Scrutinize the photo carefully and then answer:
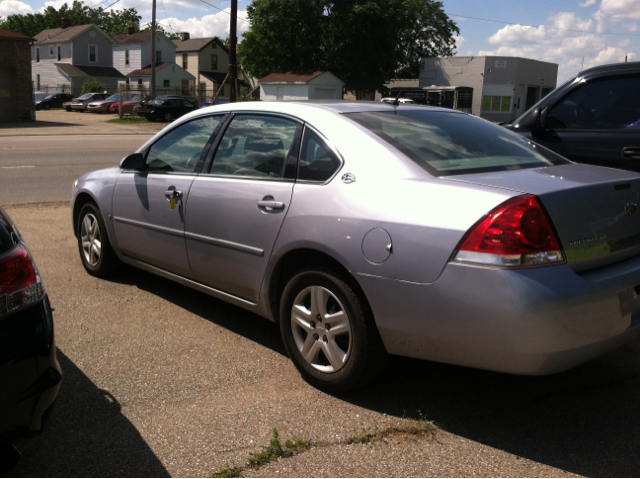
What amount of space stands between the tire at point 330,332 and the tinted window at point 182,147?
57.5 inches

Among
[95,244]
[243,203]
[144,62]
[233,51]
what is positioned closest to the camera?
[243,203]

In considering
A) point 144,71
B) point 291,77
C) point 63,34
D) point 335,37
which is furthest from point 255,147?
point 63,34

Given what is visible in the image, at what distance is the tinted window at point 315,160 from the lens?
366cm

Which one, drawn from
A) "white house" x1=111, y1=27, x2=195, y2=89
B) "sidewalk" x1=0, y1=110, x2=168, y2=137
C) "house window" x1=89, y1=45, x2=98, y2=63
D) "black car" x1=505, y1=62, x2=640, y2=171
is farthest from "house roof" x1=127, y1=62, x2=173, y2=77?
"black car" x1=505, y1=62, x2=640, y2=171

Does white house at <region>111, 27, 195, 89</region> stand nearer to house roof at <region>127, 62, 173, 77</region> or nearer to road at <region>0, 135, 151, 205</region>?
house roof at <region>127, 62, 173, 77</region>

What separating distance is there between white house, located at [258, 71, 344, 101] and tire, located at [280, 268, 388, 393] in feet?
138

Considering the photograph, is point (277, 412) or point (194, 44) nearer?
point (277, 412)

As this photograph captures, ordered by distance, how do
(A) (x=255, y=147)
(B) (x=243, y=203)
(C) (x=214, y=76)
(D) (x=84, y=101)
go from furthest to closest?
(C) (x=214, y=76)
(D) (x=84, y=101)
(A) (x=255, y=147)
(B) (x=243, y=203)

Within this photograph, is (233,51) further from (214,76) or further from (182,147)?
(214,76)

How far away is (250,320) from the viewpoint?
486 centimetres

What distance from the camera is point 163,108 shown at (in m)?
40.0

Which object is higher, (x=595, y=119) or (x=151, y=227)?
(x=595, y=119)

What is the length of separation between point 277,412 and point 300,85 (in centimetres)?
4354

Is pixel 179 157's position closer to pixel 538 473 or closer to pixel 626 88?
pixel 538 473
